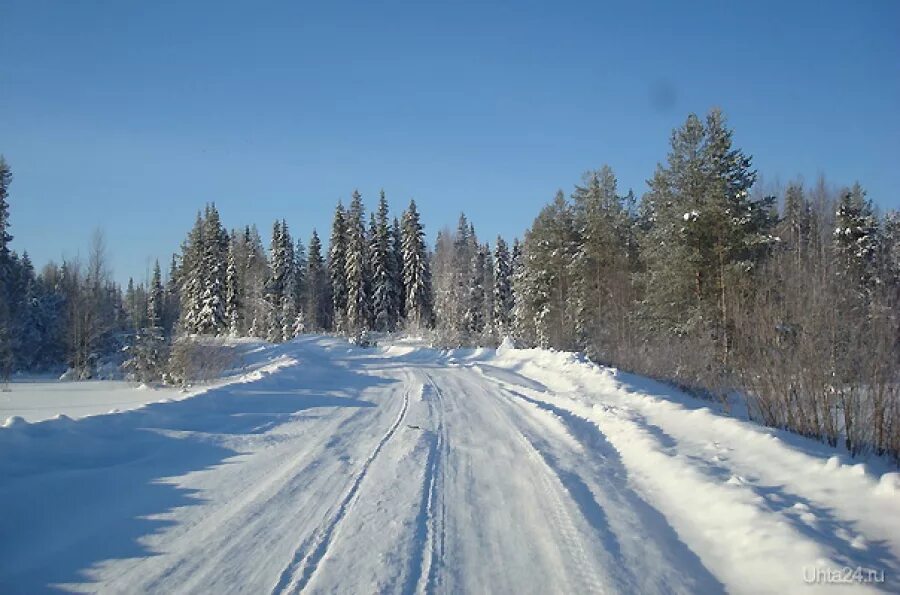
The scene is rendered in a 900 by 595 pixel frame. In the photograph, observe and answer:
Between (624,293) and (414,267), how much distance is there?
32.3m

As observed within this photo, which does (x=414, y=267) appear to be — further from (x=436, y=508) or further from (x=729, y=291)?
(x=436, y=508)

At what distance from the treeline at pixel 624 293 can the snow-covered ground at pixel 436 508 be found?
172 centimetres

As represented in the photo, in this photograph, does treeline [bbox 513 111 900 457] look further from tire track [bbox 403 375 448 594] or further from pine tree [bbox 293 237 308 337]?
pine tree [bbox 293 237 308 337]

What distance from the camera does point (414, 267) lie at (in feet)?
199

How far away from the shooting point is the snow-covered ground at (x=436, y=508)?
439 centimetres

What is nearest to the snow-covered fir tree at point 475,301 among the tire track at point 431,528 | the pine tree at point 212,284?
the pine tree at point 212,284

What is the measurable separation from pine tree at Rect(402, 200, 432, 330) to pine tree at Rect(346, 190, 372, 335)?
14.8ft

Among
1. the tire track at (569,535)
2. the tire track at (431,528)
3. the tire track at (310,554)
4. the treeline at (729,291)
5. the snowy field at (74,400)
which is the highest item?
the treeline at (729,291)

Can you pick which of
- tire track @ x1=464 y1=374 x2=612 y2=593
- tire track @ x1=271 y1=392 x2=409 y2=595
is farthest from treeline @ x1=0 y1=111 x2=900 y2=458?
tire track @ x1=271 y1=392 x2=409 y2=595

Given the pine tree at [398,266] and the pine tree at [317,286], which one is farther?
the pine tree at [317,286]

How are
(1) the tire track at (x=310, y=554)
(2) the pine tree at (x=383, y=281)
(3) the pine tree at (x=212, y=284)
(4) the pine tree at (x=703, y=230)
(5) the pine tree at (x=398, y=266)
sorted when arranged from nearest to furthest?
(1) the tire track at (x=310, y=554) → (4) the pine tree at (x=703, y=230) → (3) the pine tree at (x=212, y=284) → (2) the pine tree at (x=383, y=281) → (5) the pine tree at (x=398, y=266)

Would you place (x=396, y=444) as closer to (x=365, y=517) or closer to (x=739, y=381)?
(x=365, y=517)

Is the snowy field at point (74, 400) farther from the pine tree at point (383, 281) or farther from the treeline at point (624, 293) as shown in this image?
the pine tree at point (383, 281)

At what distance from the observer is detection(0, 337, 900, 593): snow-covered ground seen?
439 cm
